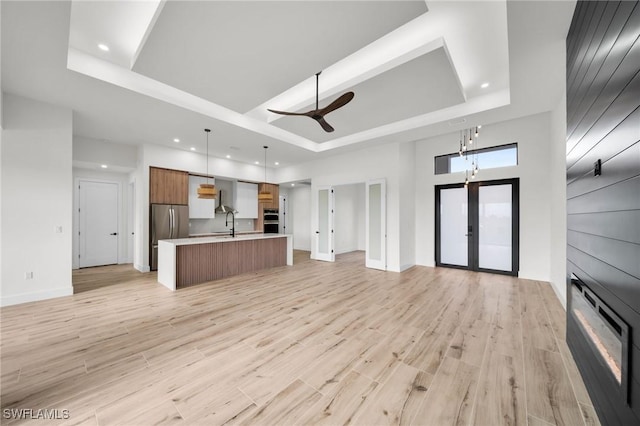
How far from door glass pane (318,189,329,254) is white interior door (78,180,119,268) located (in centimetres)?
594

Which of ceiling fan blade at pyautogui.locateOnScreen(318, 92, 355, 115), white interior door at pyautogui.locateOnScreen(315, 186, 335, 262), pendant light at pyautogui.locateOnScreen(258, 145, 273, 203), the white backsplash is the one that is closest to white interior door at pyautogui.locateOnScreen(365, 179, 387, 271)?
white interior door at pyautogui.locateOnScreen(315, 186, 335, 262)

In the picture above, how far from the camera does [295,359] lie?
7.45ft

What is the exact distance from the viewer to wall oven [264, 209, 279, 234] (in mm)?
9086

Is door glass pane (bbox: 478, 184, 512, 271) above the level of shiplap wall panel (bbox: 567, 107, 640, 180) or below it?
below

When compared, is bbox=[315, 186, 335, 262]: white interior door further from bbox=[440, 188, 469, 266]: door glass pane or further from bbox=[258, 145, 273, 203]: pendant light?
bbox=[440, 188, 469, 266]: door glass pane

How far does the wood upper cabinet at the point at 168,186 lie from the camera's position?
616 centimetres

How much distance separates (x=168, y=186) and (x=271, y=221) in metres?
3.72

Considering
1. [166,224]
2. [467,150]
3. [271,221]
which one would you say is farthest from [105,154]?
[467,150]

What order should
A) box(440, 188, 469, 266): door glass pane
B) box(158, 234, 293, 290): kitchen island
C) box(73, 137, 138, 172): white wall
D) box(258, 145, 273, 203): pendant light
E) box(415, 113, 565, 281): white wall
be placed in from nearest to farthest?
box(158, 234, 293, 290): kitchen island
box(415, 113, 565, 281): white wall
box(73, 137, 138, 172): white wall
box(440, 188, 469, 266): door glass pane
box(258, 145, 273, 203): pendant light

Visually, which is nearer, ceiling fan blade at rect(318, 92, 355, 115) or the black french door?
ceiling fan blade at rect(318, 92, 355, 115)

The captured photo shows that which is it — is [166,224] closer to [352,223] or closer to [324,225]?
[324,225]

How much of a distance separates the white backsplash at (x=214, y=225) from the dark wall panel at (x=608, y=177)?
8356 millimetres

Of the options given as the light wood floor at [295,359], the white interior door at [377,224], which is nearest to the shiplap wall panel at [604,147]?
the light wood floor at [295,359]

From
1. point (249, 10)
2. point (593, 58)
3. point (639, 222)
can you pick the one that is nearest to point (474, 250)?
point (593, 58)
